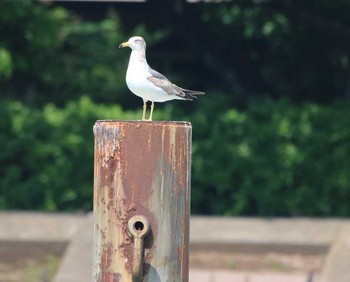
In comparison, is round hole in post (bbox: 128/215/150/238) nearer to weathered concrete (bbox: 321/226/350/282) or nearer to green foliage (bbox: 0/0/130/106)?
weathered concrete (bbox: 321/226/350/282)

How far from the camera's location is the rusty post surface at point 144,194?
11.0 ft

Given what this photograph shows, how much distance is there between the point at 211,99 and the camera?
11.0 meters

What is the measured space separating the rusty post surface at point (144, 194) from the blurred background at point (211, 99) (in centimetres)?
664

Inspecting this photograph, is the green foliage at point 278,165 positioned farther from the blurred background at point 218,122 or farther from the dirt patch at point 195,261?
the dirt patch at point 195,261

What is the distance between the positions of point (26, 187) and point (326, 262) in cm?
352

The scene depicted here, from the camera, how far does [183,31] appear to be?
12375mm

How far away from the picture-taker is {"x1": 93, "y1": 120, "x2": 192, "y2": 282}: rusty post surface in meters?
3.35

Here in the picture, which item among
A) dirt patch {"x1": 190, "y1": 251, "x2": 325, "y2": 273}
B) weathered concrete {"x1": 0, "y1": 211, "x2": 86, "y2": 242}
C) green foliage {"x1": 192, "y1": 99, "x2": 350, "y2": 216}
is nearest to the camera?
Result: dirt patch {"x1": 190, "y1": 251, "x2": 325, "y2": 273}

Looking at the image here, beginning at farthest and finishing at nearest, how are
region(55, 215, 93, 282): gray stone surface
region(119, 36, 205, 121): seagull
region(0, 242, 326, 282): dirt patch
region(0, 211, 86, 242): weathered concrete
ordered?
region(0, 211, 86, 242): weathered concrete
region(0, 242, 326, 282): dirt patch
region(55, 215, 93, 282): gray stone surface
region(119, 36, 205, 121): seagull

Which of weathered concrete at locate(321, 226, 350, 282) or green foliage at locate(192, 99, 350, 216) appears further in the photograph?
green foliage at locate(192, 99, 350, 216)

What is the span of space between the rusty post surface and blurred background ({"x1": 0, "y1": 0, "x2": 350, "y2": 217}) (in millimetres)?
6645

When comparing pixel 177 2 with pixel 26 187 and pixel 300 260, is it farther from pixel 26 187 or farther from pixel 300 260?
pixel 300 260

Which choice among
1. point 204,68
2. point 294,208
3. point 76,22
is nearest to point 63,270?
point 294,208

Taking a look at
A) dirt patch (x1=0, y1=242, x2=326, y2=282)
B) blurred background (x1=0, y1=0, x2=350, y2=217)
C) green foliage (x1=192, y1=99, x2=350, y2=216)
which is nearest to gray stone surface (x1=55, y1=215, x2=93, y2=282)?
dirt patch (x1=0, y1=242, x2=326, y2=282)
